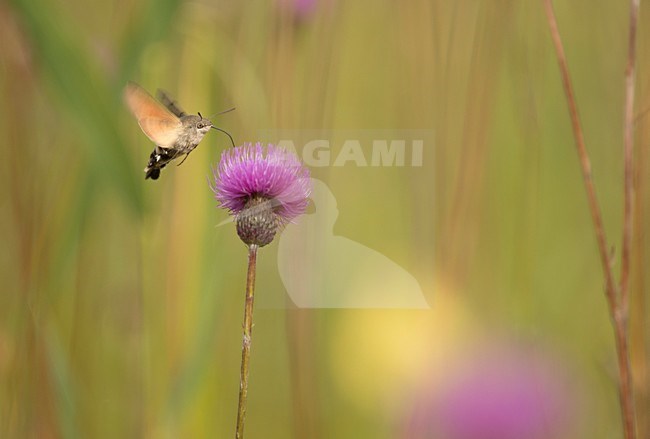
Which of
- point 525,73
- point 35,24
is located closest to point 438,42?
point 525,73

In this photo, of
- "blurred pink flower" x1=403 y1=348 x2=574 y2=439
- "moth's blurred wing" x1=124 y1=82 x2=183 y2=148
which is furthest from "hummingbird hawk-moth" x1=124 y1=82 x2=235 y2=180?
"blurred pink flower" x1=403 y1=348 x2=574 y2=439

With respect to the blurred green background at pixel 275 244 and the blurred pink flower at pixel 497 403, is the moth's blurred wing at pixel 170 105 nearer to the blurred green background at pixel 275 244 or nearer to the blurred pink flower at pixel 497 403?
the blurred green background at pixel 275 244

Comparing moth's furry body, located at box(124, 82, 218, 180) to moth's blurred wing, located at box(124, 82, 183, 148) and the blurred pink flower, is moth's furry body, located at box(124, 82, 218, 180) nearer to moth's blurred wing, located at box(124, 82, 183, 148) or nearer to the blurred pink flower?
moth's blurred wing, located at box(124, 82, 183, 148)

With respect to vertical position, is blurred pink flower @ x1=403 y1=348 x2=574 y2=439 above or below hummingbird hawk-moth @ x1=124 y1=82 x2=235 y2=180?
below

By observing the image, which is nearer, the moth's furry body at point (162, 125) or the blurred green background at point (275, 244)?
the moth's furry body at point (162, 125)

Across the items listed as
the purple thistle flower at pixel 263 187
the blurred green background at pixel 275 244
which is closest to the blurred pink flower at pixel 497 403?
the blurred green background at pixel 275 244

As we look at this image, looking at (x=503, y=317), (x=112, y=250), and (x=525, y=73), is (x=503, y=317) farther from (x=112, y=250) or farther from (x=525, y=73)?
(x=112, y=250)
